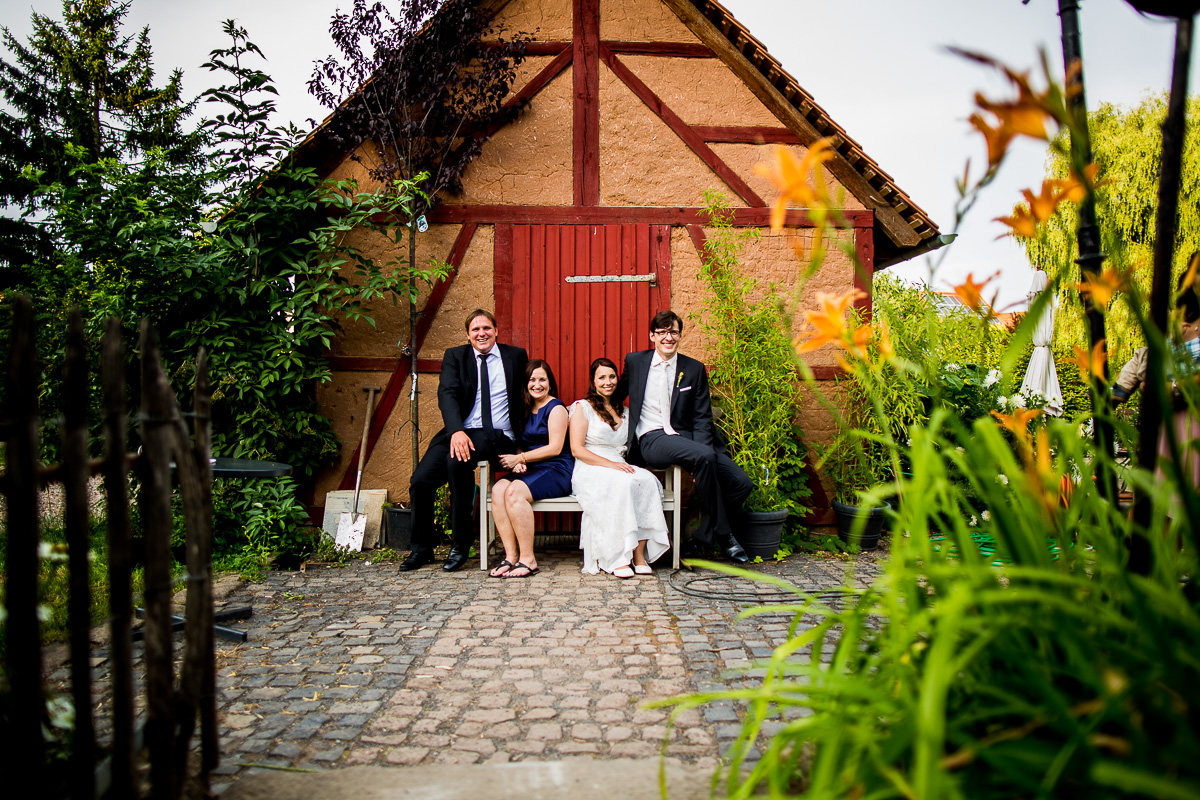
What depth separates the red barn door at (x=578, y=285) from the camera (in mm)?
5586

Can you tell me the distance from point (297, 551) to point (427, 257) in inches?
97.7

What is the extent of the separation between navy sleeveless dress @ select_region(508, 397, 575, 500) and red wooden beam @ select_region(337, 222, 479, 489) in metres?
1.24

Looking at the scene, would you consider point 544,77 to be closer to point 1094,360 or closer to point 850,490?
point 850,490

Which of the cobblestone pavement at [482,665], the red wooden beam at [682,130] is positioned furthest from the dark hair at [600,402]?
the red wooden beam at [682,130]

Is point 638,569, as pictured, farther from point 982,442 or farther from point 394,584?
point 982,442

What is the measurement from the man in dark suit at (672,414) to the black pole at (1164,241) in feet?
10.9

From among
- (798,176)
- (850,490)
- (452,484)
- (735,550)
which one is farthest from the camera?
(850,490)

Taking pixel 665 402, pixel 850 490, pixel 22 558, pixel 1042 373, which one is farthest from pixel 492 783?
pixel 1042 373

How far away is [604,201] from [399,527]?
3092 millimetres

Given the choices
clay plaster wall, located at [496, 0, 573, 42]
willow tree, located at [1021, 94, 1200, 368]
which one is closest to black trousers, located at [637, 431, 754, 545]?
clay plaster wall, located at [496, 0, 573, 42]

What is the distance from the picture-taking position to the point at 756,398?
197 inches

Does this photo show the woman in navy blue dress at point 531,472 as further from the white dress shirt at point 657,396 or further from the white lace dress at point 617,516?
the white dress shirt at point 657,396

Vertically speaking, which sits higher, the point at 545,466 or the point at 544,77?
the point at 544,77

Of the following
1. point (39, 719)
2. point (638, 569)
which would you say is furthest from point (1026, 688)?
point (638, 569)
